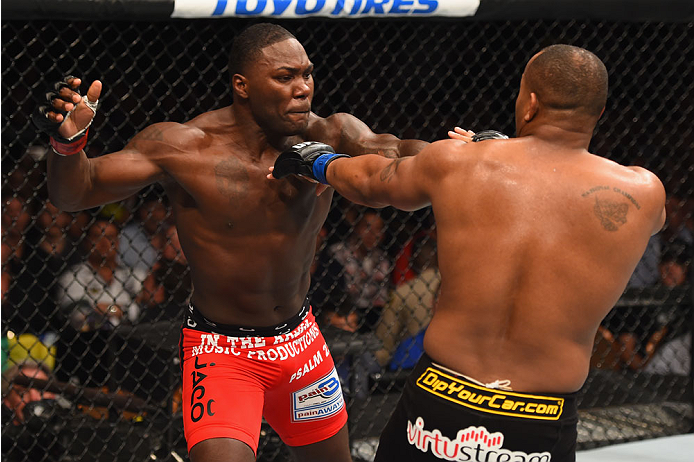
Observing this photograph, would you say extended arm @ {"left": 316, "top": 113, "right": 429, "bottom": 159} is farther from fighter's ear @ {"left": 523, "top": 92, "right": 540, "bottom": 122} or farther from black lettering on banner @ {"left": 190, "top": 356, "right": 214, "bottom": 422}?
black lettering on banner @ {"left": 190, "top": 356, "right": 214, "bottom": 422}

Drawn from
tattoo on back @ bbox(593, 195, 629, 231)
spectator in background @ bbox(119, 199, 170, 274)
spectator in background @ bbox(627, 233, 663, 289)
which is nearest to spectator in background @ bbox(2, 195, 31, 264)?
spectator in background @ bbox(119, 199, 170, 274)

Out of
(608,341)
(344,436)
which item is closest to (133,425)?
(344,436)

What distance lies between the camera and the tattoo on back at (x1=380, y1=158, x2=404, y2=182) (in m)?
1.61

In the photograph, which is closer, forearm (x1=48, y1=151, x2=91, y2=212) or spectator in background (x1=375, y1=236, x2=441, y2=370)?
forearm (x1=48, y1=151, x2=91, y2=212)

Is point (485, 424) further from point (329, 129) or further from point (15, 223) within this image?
point (15, 223)

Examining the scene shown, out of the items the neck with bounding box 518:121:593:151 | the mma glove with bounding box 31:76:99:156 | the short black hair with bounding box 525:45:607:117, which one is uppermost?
the short black hair with bounding box 525:45:607:117

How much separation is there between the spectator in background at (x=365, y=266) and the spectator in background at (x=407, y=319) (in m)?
0.08

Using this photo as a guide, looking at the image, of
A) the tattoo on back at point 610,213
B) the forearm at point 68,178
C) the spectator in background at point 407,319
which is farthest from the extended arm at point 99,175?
the spectator in background at point 407,319

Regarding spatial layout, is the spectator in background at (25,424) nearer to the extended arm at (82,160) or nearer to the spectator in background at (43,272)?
the spectator in background at (43,272)

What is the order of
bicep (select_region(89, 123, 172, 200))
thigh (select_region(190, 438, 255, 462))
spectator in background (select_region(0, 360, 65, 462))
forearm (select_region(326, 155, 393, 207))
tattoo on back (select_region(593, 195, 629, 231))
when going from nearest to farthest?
1. tattoo on back (select_region(593, 195, 629, 231))
2. forearm (select_region(326, 155, 393, 207))
3. thigh (select_region(190, 438, 255, 462))
4. bicep (select_region(89, 123, 172, 200))
5. spectator in background (select_region(0, 360, 65, 462))

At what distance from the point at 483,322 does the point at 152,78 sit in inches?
110

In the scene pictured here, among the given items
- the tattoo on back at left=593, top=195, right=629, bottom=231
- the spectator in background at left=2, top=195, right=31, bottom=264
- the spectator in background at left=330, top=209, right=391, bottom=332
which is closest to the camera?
the tattoo on back at left=593, top=195, right=629, bottom=231

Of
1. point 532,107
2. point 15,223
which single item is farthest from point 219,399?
point 15,223

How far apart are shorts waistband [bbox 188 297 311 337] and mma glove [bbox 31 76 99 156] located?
528 mm
